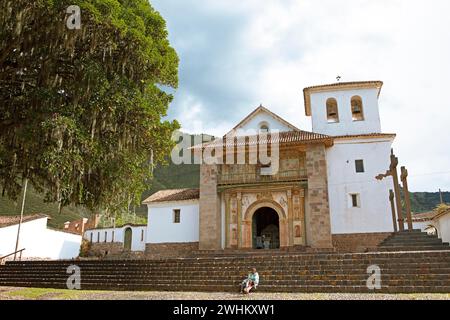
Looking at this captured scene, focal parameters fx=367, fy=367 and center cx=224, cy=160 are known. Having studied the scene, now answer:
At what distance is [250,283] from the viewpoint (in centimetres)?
1048

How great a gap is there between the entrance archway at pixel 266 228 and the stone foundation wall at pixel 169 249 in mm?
3819

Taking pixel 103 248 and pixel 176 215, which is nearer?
pixel 176 215

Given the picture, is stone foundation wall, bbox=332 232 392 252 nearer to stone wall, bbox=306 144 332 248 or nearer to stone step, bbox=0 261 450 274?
stone wall, bbox=306 144 332 248

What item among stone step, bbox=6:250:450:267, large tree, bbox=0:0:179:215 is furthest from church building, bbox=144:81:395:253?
large tree, bbox=0:0:179:215

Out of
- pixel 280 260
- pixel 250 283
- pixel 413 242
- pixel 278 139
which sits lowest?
pixel 250 283

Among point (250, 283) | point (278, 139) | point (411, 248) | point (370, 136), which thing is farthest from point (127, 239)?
point (411, 248)

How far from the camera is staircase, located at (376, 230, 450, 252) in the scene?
1311cm

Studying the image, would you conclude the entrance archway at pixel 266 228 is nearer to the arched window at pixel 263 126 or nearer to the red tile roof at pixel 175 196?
the red tile roof at pixel 175 196

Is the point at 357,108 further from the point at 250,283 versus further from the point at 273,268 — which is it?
the point at 250,283

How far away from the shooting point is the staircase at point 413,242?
1311 cm

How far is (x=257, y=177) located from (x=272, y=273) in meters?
9.13

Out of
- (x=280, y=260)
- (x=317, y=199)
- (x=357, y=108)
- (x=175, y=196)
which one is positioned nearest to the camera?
(x=280, y=260)

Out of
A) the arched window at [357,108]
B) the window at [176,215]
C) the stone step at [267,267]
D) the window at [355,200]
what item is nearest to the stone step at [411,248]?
the stone step at [267,267]

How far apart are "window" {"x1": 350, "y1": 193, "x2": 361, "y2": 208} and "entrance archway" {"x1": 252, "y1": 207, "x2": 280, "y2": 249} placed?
488 cm
